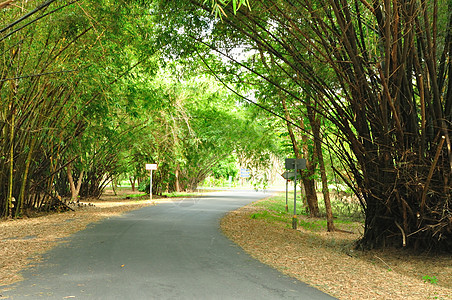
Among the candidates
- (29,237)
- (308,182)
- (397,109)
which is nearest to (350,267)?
(397,109)

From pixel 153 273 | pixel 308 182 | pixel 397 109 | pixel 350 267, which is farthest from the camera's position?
pixel 308 182

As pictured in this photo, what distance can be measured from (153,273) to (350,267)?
327 cm

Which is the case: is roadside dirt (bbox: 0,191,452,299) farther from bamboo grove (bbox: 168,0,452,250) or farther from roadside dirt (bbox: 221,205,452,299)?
bamboo grove (bbox: 168,0,452,250)

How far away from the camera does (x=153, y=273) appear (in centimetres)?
559

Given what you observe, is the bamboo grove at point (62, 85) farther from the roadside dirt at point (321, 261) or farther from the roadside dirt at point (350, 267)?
the roadside dirt at point (350, 267)

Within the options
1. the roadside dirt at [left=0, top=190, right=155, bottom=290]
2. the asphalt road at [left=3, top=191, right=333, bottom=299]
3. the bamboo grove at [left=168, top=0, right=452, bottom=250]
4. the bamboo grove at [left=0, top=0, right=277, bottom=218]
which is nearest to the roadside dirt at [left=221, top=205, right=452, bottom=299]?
the asphalt road at [left=3, top=191, right=333, bottom=299]

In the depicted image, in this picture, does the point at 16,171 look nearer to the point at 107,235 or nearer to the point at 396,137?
the point at 107,235

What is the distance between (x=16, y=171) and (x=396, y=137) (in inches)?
458

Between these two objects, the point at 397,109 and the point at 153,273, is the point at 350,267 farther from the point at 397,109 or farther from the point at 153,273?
the point at 153,273

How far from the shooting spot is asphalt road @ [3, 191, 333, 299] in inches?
182

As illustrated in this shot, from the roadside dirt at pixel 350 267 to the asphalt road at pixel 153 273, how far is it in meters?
0.41

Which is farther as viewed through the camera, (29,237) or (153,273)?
(29,237)

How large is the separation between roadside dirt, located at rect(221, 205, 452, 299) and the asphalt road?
1.35 feet

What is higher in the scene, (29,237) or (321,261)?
(29,237)
